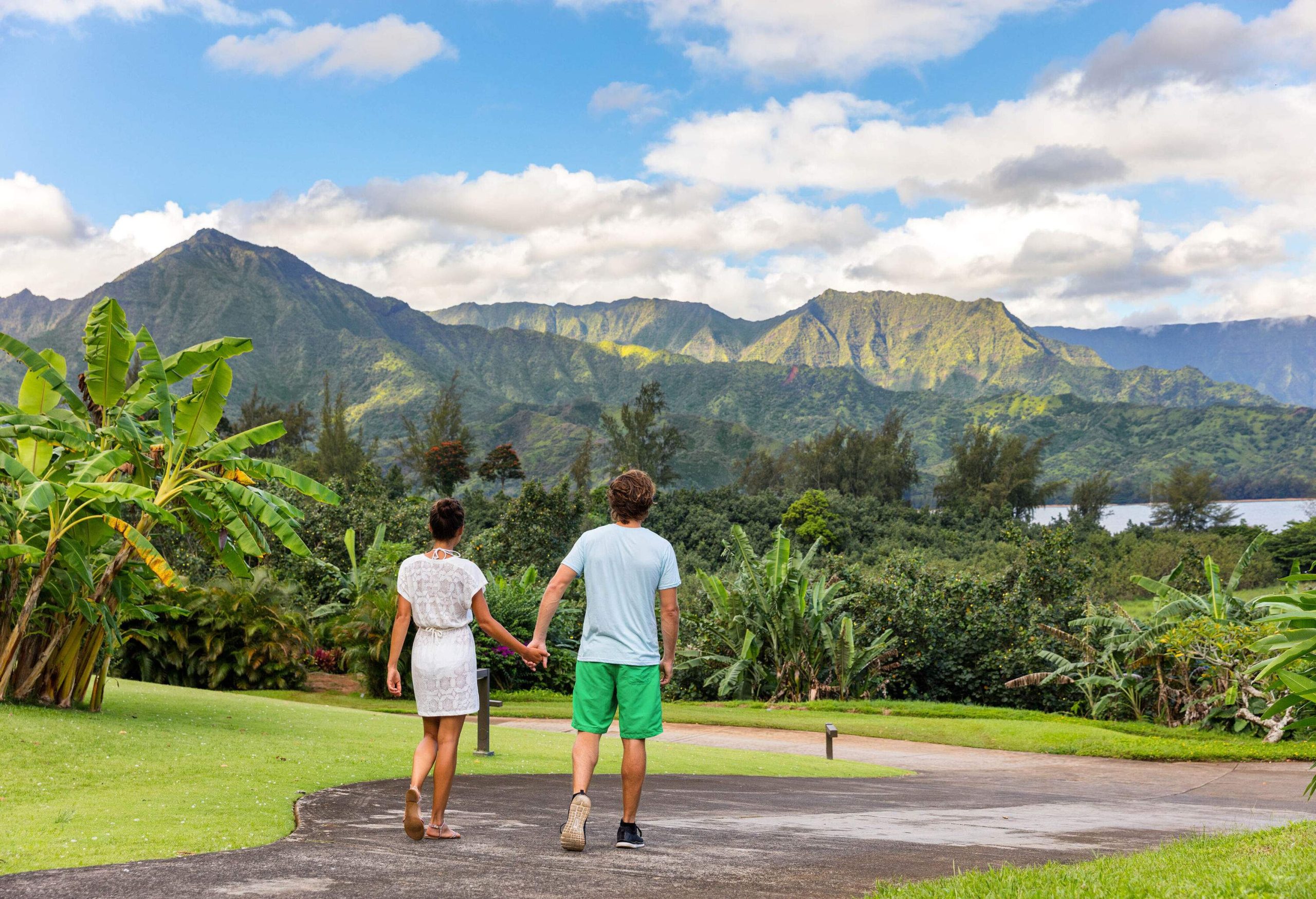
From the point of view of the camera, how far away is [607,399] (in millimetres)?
188500

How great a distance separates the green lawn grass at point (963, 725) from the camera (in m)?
14.0

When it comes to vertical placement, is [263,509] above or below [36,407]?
below

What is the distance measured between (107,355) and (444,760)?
7.40 metres

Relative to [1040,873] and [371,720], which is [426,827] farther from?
[371,720]

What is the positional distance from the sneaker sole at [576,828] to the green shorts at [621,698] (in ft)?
1.17

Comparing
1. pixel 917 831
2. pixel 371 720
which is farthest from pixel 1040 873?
pixel 371 720

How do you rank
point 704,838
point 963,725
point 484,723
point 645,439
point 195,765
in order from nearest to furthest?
point 704,838 < point 195,765 < point 484,723 < point 963,725 < point 645,439

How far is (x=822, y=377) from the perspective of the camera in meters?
170

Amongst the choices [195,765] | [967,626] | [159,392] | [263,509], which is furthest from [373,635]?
[967,626]

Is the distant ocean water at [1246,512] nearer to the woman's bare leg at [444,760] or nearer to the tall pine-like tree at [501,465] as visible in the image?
the tall pine-like tree at [501,465]

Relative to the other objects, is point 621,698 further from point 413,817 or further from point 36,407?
point 36,407

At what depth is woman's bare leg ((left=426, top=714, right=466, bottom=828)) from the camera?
5.27 meters

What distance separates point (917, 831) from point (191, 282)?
19355 centimetres

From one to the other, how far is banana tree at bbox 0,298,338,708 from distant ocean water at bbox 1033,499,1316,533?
63.5 metres
